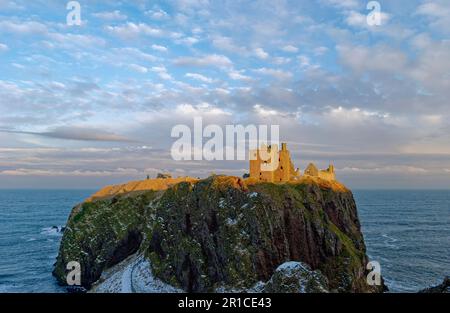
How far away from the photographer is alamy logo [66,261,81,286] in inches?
3713

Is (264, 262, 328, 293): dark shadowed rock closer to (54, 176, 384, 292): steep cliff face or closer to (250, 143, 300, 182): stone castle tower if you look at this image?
(54, 176, 384, 292): steep cliff face

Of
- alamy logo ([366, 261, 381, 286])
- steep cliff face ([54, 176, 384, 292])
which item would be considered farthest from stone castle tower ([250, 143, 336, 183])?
alamy logo ([366, 261, 381, 286])

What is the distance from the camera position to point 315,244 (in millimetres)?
75312

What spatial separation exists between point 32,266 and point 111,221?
3088 centimetres

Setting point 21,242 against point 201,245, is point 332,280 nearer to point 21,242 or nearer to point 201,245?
point 201,245

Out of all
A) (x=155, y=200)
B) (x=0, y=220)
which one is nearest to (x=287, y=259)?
(x=155, y=200)

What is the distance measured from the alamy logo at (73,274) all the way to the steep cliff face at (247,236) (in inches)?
300

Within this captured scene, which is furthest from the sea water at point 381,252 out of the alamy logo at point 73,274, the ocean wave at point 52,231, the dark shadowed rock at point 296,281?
the dark shadowed rock at point 296,281

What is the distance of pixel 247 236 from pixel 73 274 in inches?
2069

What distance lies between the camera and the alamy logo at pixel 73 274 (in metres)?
94.3

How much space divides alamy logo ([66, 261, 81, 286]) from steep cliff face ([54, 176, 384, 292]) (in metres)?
7.63

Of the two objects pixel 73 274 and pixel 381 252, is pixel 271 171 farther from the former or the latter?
pixel 381 252

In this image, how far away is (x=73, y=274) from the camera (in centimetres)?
9425
